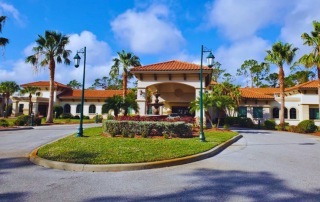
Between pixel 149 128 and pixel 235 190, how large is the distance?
28.9ft

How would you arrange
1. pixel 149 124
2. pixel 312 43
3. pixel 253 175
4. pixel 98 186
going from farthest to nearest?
pixel 312 43 < pixel 149 124 < pixel 253 175 < pixel 98 186

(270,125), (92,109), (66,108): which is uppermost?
(66,108)

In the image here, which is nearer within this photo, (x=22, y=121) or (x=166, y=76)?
(x=166, y=76)

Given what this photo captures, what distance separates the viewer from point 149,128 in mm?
13539

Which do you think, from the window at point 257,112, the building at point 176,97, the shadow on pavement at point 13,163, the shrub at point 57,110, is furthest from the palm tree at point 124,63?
the shadow on pavement at point 13,163

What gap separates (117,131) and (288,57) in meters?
21.2

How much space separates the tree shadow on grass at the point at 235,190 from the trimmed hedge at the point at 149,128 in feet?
23.6

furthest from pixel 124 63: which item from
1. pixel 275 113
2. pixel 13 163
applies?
pixel 13 163

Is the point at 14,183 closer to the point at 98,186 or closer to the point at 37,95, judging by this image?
the point at 98,186

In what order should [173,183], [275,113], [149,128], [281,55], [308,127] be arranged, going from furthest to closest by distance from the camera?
[275,113] → [281,55] → [308,127] → [149,128] → [173,183]

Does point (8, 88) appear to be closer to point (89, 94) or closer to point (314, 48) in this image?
point (89, 94)

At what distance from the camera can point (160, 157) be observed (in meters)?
7.60

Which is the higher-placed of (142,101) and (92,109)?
(142,101)

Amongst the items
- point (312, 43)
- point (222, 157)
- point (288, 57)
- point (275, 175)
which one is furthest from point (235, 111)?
point (275, 175)
